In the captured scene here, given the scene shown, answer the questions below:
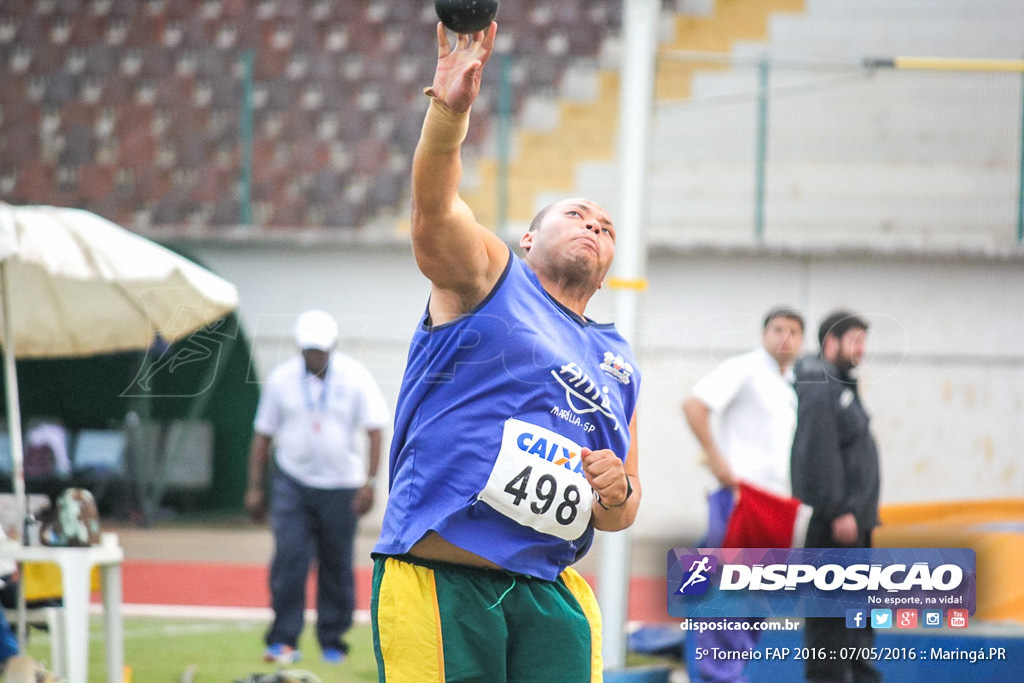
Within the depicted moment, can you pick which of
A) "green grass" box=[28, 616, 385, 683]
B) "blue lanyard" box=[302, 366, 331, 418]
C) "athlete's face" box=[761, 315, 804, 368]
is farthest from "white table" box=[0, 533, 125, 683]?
"athlete's face" box=[761, 315, 804, 368]

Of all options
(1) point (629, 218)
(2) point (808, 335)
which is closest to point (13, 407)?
(1) point (629, 218)

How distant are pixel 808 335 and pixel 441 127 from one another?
27.2ft

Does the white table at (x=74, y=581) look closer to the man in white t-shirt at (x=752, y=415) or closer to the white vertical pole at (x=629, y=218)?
the white vertical pole at (x=629, y=218)

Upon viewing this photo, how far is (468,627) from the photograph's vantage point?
8.88ft

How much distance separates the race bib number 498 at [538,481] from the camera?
2.71 meters

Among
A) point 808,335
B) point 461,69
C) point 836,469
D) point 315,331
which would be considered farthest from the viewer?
point 808,335

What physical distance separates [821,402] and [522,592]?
2.48 m

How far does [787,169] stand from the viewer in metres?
11.0

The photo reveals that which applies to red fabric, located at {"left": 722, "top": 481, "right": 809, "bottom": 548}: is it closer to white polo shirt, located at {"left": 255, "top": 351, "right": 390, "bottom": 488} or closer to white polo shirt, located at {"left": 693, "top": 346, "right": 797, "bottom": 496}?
white polo shirt, located at {"left": 693, "top": 346, "right": 797, "bottom": 496}

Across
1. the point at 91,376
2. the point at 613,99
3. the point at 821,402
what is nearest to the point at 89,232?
the point at 821,402

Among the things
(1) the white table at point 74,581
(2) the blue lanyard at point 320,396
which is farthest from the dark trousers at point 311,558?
(1) the white table at point 74,581

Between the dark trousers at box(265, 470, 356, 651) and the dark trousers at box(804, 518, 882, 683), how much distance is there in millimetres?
2437

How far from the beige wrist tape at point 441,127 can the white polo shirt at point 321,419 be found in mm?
4139

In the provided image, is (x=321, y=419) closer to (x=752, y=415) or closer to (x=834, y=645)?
(x=752, y=415)
